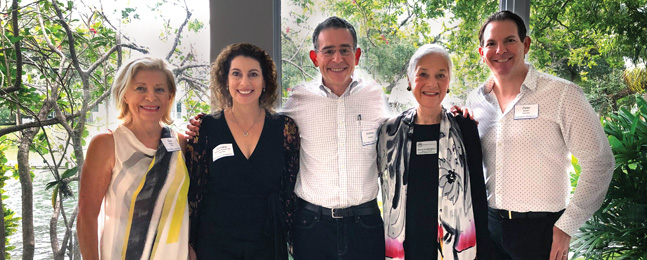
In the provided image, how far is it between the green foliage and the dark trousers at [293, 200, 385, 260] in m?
1.58

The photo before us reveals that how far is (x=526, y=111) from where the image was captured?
201 centimetres

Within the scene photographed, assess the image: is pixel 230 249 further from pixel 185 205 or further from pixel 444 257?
pixel 444 257

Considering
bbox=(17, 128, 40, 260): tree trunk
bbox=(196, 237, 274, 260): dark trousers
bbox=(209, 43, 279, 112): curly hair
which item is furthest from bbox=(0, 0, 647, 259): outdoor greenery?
bbox=(196, 237, 274, 260): dark trousers

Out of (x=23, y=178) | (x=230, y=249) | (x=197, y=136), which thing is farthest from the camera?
(x=23, y=178)

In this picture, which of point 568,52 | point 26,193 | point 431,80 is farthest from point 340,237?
point 568,52

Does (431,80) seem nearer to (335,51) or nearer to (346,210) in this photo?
(335,51)

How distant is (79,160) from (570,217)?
294 cm

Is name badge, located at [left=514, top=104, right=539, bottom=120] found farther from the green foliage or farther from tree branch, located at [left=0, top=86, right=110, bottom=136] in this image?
tree branch, located at [left=0, top=86, right=110, bottom=136]

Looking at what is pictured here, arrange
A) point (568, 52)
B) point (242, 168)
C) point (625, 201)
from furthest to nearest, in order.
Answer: point (568, 52) < point (625, 201) < point (242, 168)

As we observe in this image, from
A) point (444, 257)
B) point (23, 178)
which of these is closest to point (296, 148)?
point (444, 257)

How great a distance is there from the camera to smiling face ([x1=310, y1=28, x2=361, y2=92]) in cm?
204

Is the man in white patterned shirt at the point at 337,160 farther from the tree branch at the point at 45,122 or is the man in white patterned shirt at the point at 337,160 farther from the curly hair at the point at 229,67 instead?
the tree branch at the point at 45,122

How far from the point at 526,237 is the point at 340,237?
2.84 feet

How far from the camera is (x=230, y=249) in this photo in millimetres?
1856
